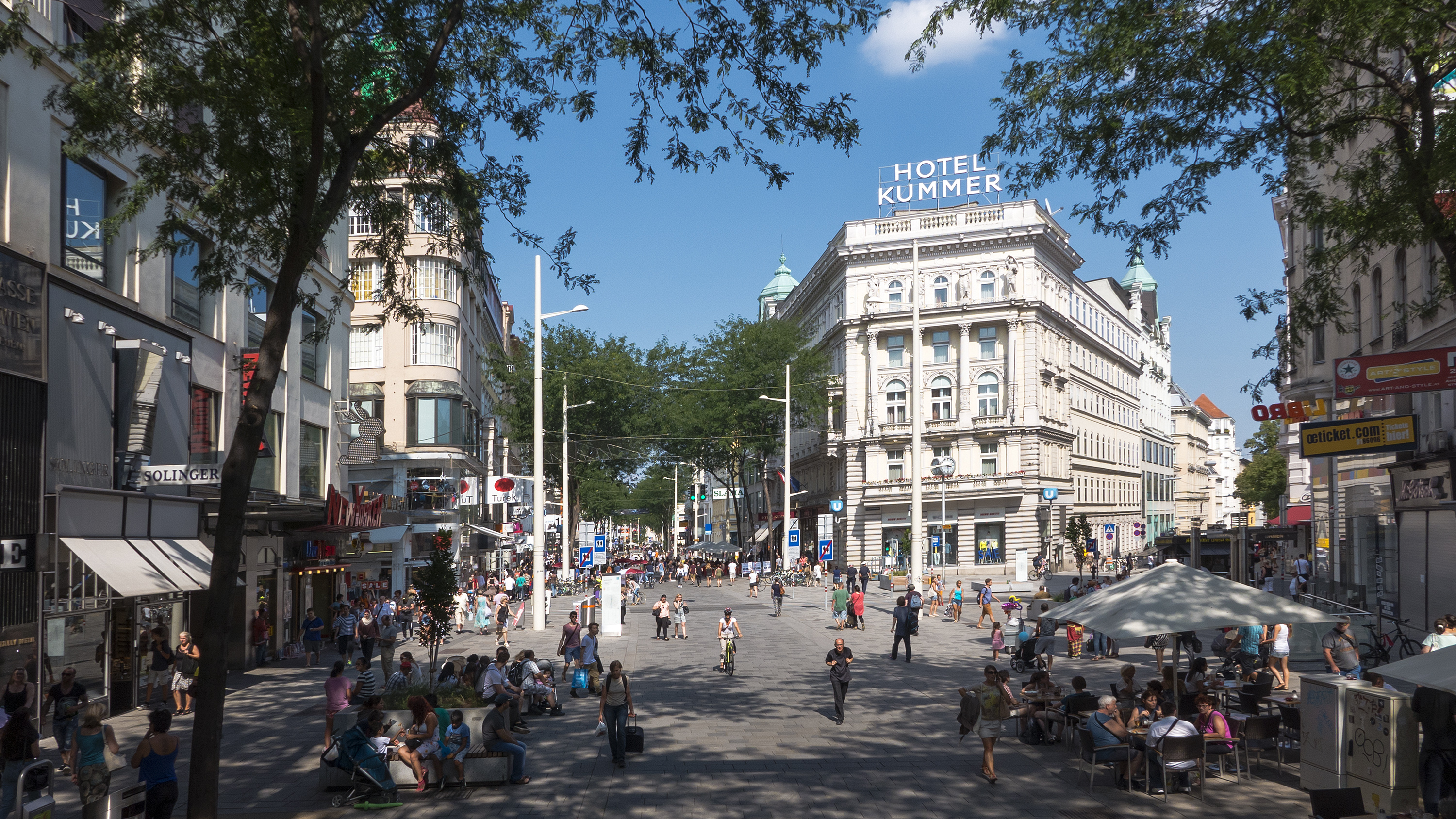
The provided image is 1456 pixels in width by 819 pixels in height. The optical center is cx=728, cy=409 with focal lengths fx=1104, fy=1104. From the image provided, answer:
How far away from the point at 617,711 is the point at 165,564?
9924 millimetres

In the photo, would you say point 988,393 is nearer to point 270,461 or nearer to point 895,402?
point 895,402

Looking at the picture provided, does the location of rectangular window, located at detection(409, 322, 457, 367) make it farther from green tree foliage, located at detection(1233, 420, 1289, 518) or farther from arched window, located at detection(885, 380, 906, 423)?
green tree foliage, located at detection(1233, 420, 1289, 518)

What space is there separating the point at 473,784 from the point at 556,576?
1767 inches

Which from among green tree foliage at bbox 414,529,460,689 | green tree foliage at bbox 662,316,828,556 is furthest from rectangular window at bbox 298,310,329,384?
green tree foliage at bbox 662,316,828,556

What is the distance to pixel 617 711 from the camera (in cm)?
1434

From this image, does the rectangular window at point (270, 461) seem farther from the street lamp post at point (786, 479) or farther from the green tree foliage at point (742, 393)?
the green tree foliage at point (742, 393)

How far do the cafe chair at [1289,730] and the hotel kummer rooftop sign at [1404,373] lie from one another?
9.50m

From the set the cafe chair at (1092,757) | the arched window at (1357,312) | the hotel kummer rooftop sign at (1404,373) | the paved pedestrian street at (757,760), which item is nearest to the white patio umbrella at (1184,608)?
the cafe chair at (1092,757)

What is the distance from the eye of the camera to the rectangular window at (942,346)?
69375 mm

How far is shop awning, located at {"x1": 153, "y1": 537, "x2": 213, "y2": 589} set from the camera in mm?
20062

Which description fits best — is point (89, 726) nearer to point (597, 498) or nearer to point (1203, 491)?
point (597, 498)

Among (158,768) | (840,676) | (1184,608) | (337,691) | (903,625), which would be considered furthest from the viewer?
(903,625)

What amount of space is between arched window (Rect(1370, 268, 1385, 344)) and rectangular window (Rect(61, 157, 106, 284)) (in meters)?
30.6

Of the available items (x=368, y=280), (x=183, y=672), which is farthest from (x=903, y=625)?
(x=368, y=280)
